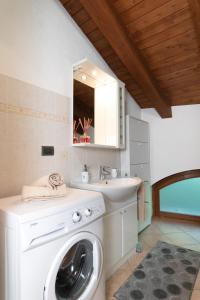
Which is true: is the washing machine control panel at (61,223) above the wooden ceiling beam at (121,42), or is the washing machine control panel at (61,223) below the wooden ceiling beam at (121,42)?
below

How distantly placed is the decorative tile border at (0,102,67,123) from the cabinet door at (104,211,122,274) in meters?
1.02

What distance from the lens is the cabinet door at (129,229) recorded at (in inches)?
77.7

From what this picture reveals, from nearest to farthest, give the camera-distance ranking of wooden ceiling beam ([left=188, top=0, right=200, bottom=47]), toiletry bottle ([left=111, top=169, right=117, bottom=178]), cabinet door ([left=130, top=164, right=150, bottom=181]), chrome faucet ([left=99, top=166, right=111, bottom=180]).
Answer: wooden ceiling beam ([left=188, top=0, right=200, bottom=47]) < chrome faucet ([left=99, top=166, right=111, bottom=180]) < toiletry bottle ([left=111, top=169, right=117, bottom=178]) < cabinet door ([left=130, top=164, right=150, bottom=181])

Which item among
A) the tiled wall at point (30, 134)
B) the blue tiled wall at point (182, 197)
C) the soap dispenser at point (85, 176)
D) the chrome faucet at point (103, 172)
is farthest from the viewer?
the blue tiled wall at point (182, 197)

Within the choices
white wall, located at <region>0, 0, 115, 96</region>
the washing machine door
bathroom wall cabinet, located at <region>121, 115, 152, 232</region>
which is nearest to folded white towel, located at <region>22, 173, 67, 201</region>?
the washing machine door

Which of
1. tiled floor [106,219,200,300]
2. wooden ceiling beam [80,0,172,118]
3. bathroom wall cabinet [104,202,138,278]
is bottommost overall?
tiled floor [106,219,200,300]

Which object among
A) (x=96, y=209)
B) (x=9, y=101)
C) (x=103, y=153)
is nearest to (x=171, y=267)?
(x=96, y=209)

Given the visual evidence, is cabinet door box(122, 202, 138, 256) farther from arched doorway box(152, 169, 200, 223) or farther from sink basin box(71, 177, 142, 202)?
arched doorway box(152, 169, 200, 223)

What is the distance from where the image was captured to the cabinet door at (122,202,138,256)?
1.97m

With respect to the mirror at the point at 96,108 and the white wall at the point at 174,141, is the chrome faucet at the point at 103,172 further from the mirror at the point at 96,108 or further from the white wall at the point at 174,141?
the white wall at the point at 174,141

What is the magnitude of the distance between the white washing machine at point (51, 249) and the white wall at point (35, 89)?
438 mm

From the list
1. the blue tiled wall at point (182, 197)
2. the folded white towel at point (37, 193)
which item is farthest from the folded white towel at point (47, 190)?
the blue tiled wall at point (182, 197)

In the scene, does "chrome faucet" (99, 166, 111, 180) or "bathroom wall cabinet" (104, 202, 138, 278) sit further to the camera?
"chrome faucet" (99, 166, 111, 180)

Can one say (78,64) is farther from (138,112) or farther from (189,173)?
(189,173)
